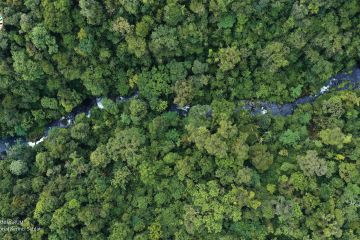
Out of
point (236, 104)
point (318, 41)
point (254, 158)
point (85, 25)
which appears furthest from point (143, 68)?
point (318, 41)

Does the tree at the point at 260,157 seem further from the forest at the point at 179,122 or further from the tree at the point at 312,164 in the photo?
the tree at the point at 312,164

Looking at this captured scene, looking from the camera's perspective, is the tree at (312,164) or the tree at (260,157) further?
the tree at (260,157)

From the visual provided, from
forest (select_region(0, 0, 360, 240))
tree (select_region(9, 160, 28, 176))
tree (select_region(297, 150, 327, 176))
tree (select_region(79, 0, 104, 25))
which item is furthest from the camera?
tree (select_region(9, 160, 28, 176))

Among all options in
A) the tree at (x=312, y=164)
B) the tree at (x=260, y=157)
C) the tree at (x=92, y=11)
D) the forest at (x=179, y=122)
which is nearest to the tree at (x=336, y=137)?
the forest at (x=179, y=122)

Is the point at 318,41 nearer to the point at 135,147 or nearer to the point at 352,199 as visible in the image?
the point at 352,199

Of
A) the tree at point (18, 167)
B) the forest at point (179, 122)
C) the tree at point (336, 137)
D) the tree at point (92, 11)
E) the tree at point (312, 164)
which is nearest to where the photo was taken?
the tree at point (312, 164)

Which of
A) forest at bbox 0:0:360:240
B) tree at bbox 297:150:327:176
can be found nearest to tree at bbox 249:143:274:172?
forest at bbox 0:0:360:240

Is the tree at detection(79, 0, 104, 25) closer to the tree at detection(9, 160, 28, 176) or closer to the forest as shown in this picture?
the forest

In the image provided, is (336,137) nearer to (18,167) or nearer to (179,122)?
(179,122)
